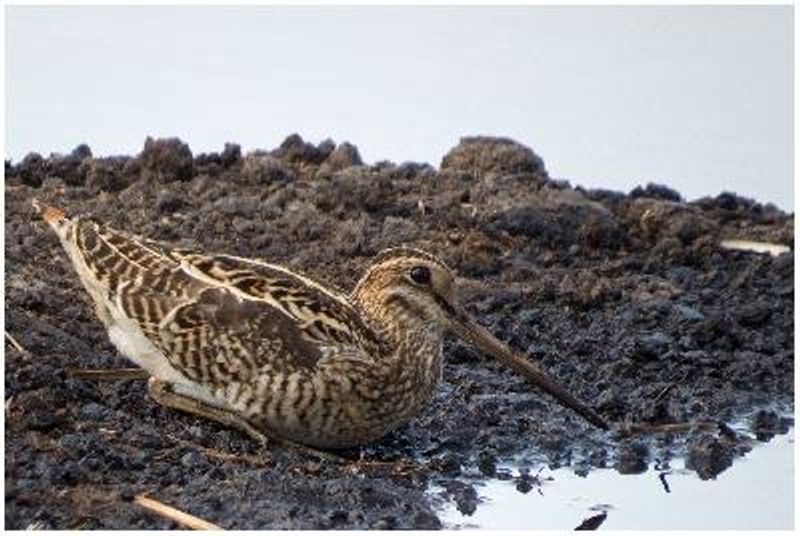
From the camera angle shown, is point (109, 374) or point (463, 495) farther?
point (109, 374)

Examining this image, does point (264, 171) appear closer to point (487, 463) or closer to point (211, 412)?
point (211, 412)

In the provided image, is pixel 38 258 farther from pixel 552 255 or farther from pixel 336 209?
pixel 552 255

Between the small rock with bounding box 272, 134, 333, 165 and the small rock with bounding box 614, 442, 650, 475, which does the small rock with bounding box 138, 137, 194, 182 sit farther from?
the small rock with bounding box 614, 442, 650, 475

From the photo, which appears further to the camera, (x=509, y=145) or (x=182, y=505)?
(x=509, y=145)

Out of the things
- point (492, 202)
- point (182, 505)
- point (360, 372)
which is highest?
point (492, 202)

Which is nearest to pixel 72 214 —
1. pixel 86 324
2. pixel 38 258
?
pixel 38 258

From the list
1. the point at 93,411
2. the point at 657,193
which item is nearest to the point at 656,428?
the point at 93,411
